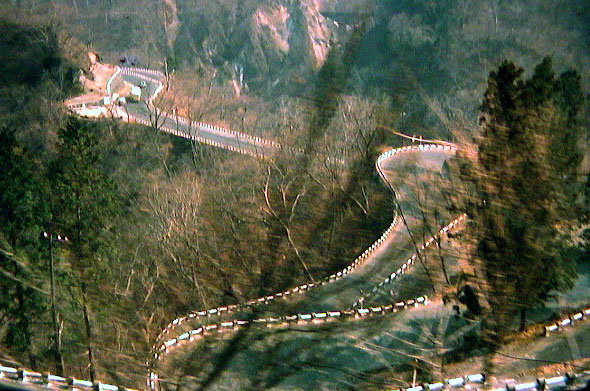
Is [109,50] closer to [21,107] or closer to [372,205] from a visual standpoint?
[21,107]

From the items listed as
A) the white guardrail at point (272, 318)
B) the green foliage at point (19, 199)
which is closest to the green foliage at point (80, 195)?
the green foliage at point (19, 199)

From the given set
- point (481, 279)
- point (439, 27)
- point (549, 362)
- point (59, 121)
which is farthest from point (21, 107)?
point (549, 362)

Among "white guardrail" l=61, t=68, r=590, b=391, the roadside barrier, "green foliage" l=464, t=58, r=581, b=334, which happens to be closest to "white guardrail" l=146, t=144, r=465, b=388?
"white guardrail" l=61, t=68, r=590, b=391

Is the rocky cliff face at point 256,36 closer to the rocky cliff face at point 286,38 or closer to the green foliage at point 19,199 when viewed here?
the rocky cliff face at point 286,38

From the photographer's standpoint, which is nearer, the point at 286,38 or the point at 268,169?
the point at 268,169

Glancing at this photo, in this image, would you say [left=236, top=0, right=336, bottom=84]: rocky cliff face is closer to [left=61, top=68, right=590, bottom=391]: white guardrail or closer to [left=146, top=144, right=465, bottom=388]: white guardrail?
[left=61, top=68, right=590, bottom=391]: white guardrail

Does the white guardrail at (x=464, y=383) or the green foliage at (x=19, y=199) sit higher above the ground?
the green foliage at (x=19, y=199)

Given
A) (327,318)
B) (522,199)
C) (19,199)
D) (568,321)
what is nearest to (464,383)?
(522,199)

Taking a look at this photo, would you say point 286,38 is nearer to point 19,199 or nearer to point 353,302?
point 353,302
